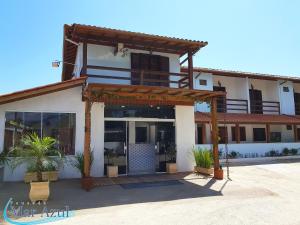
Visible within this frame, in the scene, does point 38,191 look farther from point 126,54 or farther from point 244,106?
point 244,106

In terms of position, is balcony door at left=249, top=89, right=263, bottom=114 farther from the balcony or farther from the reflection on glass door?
the reflection on glass door

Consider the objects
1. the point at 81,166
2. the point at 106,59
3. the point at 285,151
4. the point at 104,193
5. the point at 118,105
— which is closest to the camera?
the point at 104,193

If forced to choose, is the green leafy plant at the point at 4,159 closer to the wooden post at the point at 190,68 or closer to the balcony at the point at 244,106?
the wooden post at the point at 190,68

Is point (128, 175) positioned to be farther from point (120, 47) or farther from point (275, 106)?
point (275, 106)

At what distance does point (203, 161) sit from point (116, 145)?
4.24 metres

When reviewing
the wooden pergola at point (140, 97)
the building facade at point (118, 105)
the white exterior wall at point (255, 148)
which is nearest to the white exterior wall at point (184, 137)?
the building facade at point (118, 105)

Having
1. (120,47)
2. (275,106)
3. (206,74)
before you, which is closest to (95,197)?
(120,47)

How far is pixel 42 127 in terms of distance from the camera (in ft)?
38.7

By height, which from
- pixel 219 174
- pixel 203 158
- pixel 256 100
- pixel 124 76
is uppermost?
pixel 256 100

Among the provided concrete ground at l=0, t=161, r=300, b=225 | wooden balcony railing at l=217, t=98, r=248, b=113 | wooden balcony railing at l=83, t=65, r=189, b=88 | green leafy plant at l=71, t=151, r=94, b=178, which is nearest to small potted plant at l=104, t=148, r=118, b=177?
green leafy plant at l=71, t=151, r=94, b=178

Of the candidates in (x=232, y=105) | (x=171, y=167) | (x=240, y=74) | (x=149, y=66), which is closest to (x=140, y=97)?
(x=149, y=66)

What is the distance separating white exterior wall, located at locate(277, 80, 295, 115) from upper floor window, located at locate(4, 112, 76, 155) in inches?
748

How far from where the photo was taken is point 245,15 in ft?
42.0

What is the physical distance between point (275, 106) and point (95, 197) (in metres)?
20.1
